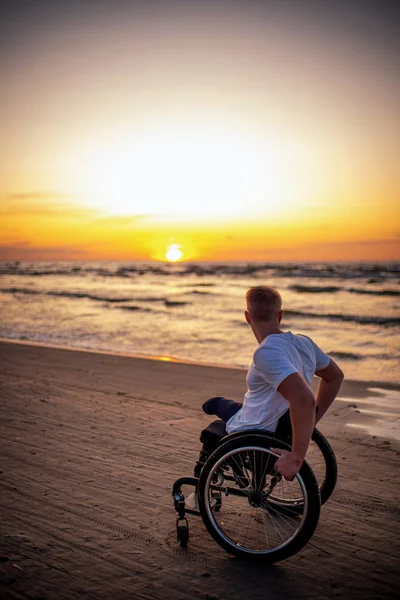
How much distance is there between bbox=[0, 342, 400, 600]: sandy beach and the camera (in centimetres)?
287

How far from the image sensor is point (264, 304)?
2887 mm

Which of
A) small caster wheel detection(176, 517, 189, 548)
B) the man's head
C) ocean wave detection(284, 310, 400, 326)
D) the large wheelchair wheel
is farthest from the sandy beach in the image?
ocean wave detection(284, 310, 400, 326)

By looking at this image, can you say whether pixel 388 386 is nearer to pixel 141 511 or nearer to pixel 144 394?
pixel 144 394

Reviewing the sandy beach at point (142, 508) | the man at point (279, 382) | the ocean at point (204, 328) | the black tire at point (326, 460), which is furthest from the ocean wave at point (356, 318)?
the man at point (279, 382)

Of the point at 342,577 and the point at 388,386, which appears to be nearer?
the point at 342,577

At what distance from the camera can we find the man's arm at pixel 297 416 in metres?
2.61

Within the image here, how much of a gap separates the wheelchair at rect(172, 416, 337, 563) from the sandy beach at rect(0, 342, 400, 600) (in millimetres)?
180

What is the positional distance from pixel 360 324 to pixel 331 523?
1574cm

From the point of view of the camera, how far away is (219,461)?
291 centimetres

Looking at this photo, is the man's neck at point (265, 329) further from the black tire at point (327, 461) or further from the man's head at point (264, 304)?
the black tire at point (327, 461)

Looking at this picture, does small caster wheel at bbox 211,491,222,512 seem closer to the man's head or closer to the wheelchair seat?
the wheelchair seat

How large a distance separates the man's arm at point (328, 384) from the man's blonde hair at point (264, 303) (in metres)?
0.61

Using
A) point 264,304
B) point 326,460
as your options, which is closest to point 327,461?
point 326,460

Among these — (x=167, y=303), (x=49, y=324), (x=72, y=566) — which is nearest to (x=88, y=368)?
(x=72, y=566)
